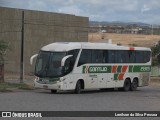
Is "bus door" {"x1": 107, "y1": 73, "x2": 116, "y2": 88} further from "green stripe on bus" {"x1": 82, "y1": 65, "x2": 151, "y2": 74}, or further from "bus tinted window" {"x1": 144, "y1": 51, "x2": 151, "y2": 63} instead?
"bus tinted window" {"x1": 144, "y1": 51, "x2": 151, "y2": 63}

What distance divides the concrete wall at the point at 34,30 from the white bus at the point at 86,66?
16.0 meters

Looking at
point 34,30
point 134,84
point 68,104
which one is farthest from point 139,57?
point 34,30

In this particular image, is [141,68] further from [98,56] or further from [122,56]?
[98,56]

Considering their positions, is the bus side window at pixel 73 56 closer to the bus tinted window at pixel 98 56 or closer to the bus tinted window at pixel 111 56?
the bus tinted window at pixel 98 56

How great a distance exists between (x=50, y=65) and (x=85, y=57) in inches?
98.6

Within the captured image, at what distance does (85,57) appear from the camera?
3133 cm

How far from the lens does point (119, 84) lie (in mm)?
35344

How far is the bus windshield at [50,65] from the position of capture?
29.9 m

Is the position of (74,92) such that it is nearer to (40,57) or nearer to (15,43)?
(40,57)

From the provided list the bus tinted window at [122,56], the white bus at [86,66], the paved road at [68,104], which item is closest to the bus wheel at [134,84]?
the white bus at [86,66]

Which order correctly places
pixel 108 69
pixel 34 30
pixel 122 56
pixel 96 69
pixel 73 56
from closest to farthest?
1. pixel 73 56
2. pixel 96 69
3. pixel 108 69
4. pixel 122 56
5. pixel 34 30

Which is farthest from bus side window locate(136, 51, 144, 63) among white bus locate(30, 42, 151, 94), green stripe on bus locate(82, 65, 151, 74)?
green stripe on bus locate(82, 65, 151, 74)

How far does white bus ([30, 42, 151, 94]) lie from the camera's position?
29.9m

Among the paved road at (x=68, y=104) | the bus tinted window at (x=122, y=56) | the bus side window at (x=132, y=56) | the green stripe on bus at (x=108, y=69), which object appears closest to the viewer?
the paved road at (x=68, y=104)
